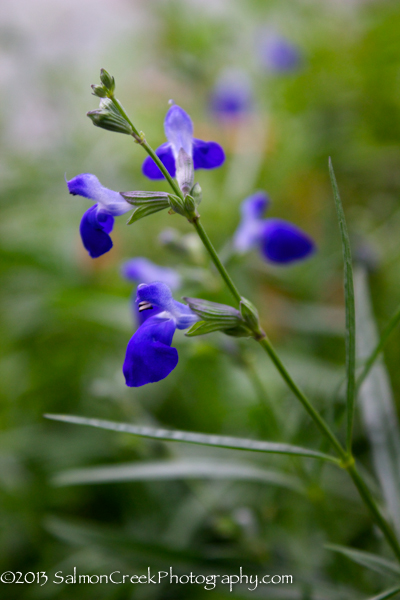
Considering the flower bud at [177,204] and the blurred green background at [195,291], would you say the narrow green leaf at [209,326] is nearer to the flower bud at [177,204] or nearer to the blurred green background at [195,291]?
the flower bud at [177,204]

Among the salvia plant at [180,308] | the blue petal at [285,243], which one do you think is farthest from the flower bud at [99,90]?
the blue petal at [285,243]

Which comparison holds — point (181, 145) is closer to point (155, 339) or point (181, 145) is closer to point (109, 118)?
point (109, 118)

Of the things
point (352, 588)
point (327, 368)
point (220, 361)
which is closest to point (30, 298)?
point (220, 361)

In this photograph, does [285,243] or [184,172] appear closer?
[184,172]

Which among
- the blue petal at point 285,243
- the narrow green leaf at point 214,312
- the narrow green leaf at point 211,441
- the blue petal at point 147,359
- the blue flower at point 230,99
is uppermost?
the blue flower at point 230,99

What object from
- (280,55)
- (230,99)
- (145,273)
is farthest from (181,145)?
(280,55)

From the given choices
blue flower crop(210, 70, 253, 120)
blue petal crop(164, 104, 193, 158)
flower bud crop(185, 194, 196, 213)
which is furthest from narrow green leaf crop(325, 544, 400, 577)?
blue flower crop(210, 70, 253, 120)

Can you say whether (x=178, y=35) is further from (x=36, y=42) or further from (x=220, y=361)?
(x=220, y=361)
